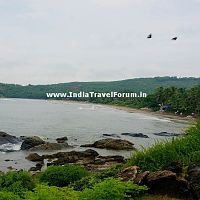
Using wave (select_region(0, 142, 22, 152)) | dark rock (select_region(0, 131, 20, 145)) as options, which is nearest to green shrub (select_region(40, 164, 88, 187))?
wave (select_region(0, 142, 22, 152))

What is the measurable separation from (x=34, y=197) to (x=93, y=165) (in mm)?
24961

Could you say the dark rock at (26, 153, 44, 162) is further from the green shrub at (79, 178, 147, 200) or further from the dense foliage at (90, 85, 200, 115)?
the dense foliage at (90, 85, 200, 115)

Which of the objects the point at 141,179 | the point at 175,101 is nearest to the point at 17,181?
the point at 141,179

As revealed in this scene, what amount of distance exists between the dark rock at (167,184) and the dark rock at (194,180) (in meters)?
0.20

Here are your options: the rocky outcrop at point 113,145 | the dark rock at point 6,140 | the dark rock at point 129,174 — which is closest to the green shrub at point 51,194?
the dark rock at point 129,174

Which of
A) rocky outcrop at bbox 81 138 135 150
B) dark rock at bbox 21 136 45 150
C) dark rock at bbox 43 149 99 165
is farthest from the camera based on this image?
rocky outcrop at bbox 81 138 135 150

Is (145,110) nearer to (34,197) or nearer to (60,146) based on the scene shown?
(60,146)

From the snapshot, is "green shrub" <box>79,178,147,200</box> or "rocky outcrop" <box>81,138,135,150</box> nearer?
"green shrub" <box>79,178,147,200</box>

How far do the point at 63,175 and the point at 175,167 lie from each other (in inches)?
279

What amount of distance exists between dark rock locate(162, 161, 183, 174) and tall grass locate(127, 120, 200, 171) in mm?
381

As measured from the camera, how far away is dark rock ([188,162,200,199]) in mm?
11500

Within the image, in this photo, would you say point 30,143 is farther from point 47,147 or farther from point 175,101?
point 175,101

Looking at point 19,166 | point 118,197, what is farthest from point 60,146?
point 118,197

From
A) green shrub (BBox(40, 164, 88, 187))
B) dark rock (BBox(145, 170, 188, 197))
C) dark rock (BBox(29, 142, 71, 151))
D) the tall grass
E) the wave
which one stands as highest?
the tall grass
